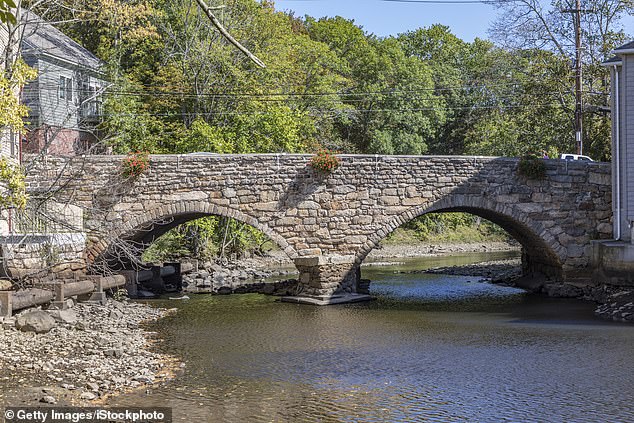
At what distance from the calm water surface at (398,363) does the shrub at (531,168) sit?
2905 mm

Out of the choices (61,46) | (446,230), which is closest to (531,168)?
(61,46)

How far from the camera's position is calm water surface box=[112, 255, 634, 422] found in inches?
388

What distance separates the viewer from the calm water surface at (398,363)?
9.86 metres

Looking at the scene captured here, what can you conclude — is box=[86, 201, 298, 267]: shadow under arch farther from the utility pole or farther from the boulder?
the utility pole

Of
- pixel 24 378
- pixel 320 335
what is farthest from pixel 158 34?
pixel 24 378

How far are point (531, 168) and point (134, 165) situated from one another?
899 cm

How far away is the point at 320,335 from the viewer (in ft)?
49.2

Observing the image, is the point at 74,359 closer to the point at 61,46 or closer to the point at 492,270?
the point at 492,270

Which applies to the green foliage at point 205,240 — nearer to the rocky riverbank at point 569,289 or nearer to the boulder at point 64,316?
the rocky riverbank at point 569,289

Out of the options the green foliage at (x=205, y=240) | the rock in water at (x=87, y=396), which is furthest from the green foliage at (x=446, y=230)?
the rock in water at (x=87, y=396)

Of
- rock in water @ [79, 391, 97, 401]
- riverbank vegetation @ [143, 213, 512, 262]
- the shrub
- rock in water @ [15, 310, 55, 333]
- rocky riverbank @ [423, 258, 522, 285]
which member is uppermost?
the shrub

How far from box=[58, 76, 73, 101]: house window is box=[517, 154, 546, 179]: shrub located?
15817mm

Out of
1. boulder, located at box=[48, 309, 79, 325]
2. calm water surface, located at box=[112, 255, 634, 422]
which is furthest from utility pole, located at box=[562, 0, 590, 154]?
boulder, located at box=[48, 309, 79, 325]

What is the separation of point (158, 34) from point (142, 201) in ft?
40.5
